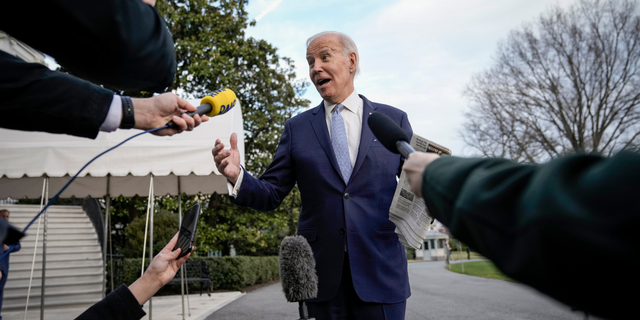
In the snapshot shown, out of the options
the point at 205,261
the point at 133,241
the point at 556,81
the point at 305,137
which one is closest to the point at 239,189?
the point at 305,137

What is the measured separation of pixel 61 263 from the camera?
509 inches

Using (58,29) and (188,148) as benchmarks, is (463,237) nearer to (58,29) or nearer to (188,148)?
(58,29)

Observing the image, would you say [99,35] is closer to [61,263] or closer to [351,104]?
[351,104]

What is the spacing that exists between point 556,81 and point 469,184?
901 inches

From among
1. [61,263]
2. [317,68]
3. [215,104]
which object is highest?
[317,68]

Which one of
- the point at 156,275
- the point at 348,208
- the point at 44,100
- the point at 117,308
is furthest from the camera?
the point at 348,208

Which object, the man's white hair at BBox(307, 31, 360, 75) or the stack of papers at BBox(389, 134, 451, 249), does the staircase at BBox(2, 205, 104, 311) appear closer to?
the man's white hair at BBox(307, 31, 360, 75)

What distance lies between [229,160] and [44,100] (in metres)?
1.20

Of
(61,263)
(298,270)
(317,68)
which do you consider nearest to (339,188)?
(298,270)

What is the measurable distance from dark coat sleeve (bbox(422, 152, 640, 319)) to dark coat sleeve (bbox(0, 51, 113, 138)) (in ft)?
3.33

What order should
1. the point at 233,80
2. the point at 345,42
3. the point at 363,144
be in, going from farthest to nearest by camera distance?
the point at 233,80 → the point at 345,42 → the point at 363,144

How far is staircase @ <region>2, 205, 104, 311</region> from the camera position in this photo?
11.6 m

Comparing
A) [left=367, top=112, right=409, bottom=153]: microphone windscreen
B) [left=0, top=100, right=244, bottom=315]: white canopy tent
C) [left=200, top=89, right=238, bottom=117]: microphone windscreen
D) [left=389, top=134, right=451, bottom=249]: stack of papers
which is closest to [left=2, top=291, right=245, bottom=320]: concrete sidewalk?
[left=0, top=100, right=244, bottom=315]: white canopy tent

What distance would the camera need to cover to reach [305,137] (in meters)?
2.86
